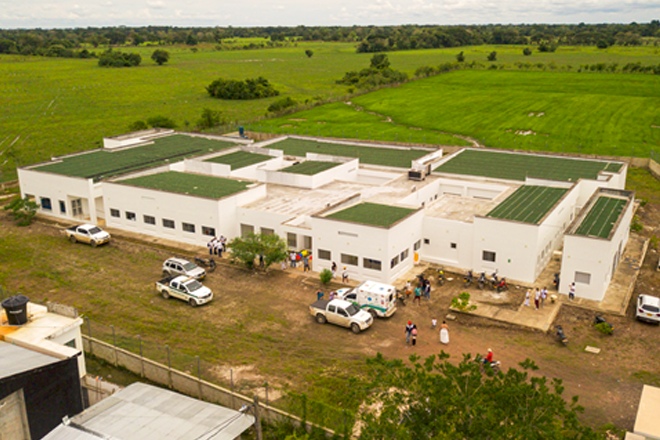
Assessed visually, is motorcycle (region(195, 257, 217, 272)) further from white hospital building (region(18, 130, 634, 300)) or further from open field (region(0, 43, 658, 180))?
open field (region(0, 43, 658, 180))

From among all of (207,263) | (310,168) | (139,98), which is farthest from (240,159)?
(139,98)


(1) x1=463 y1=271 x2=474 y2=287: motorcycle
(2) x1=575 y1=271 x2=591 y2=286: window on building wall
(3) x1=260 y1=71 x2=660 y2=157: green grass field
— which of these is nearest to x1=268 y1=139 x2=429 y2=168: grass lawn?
(3) x1=260 y1=71 x2=660 y2=157: green grass field

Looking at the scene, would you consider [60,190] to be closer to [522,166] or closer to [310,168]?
[310,168]

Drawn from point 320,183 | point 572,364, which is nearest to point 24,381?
point 572,364

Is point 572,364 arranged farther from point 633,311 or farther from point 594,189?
point 594,189

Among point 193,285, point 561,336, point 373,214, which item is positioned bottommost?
point 561,336

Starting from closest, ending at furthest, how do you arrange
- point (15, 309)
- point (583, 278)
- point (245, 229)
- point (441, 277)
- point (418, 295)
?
point (15, 309) → point (418, 295) → point (583, 278) → point (441, 277) → point (245, 229)

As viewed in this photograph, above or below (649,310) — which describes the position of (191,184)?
above
